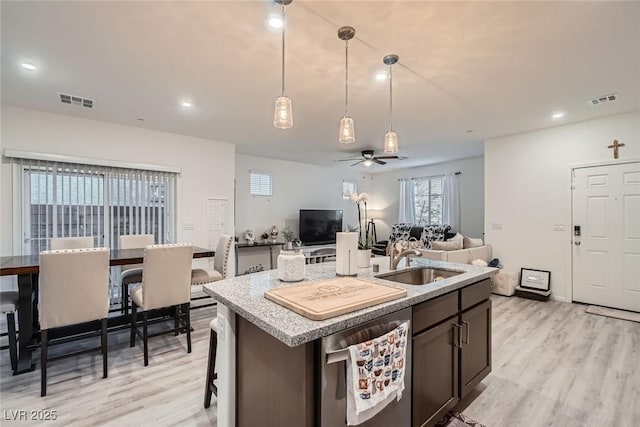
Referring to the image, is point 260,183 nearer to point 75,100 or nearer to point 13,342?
point 75,100

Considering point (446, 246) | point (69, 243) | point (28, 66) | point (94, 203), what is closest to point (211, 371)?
point (69, 243)

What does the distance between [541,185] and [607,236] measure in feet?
3.51

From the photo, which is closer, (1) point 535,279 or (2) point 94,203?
(2) point 94,203

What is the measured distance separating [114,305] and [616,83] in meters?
6.76

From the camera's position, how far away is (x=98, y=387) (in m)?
2.29

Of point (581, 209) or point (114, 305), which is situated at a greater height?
point (581, 209)

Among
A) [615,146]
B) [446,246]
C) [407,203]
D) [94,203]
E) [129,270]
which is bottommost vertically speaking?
[129,270]

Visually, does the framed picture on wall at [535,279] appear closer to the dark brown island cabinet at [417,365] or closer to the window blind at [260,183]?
the dark brown island cabinet at [417,365]

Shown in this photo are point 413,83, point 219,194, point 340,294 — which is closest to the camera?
point 340,294

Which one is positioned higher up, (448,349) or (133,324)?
(448,349)

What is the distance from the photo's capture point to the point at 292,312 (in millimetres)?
1273

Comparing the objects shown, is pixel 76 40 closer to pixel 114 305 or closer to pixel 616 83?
pixel 114 305

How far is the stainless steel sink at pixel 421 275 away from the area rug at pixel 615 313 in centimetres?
326

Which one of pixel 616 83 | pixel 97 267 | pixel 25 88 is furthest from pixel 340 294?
pixel 25 88
